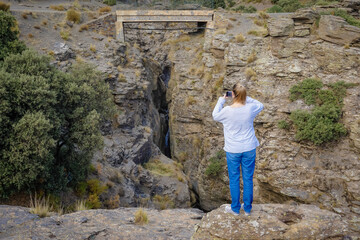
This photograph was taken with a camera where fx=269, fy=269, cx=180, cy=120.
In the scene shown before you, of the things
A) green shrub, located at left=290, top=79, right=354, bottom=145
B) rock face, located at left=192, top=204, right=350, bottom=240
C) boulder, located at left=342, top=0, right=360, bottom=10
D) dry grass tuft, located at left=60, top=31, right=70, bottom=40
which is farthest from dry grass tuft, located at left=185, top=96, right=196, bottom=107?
rock face, located at left=192, top=204, right=350, bottom=240

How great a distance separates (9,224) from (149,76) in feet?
58.2

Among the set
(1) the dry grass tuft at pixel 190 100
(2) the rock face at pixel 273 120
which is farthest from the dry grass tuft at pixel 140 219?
(1) the dry grass tuft at pixel 190 100

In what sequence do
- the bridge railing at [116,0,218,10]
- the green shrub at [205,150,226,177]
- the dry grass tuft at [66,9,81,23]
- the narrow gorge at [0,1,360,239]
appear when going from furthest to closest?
the bridge railing at [116,0,218,10], the dry grass tuft at [66,9,81,23], the green shrub at [205,150,226,177], the narrow gorge at [0,1,360,239]

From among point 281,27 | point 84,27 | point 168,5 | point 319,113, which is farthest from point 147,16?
point 319,113

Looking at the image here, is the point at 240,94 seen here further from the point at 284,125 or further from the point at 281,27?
the point at 281,27

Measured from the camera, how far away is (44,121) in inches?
320

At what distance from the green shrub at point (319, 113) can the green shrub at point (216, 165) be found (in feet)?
17.6

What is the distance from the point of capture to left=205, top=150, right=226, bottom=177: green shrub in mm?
18625

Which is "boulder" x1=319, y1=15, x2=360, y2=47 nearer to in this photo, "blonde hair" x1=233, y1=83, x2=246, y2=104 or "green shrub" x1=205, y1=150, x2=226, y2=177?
"green shrub" x1=205, y1=150, x2=226, y2=177

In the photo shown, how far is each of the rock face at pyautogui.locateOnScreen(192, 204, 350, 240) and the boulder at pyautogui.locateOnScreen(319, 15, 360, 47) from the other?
1598cm

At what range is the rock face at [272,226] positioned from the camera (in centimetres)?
498

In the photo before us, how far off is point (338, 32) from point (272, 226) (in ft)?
56.2

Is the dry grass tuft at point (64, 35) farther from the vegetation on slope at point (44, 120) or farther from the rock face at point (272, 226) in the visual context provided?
the rock face at point (272, 226)

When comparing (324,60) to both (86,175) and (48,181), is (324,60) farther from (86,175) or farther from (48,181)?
(48,181)
